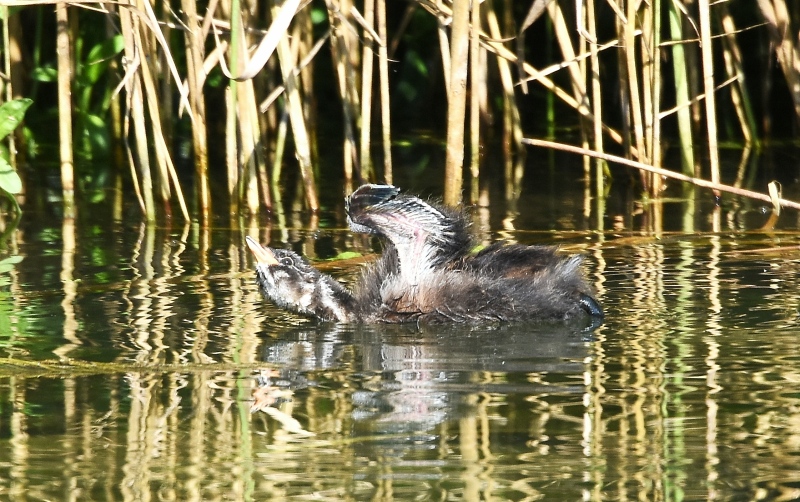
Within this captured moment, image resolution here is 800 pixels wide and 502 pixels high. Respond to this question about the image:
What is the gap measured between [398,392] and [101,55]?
5.20 metres

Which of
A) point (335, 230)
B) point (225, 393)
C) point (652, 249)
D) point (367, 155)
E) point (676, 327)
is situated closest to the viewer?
point (225, 393)

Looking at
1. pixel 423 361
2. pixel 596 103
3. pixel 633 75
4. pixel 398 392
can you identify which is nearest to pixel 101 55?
pixel 596 103

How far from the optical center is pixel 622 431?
3469 mm

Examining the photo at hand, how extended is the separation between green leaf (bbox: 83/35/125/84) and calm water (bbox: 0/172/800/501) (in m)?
2.56

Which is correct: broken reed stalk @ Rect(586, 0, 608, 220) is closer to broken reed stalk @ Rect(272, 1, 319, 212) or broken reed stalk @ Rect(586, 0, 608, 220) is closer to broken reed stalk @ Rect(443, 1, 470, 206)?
broken reed stalk @ Rect(443, 1, 470, 206)

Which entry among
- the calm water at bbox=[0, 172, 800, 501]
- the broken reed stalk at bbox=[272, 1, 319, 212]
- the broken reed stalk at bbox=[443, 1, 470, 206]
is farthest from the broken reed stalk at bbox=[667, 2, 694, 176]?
the broken reed stalk at bbox=[272, 1, 319, 212]

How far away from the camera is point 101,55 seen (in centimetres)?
843

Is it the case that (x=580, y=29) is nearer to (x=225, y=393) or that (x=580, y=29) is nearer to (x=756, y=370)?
(x=756, y=370)

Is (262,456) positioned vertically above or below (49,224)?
below

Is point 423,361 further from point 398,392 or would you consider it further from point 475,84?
point 475,84

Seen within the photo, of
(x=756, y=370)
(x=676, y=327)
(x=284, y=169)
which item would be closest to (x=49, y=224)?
(x=284, y=169)

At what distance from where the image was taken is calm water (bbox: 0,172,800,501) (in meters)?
3.17

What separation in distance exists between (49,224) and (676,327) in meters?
4.05

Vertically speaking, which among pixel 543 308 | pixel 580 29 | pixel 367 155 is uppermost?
pixel 580 29
